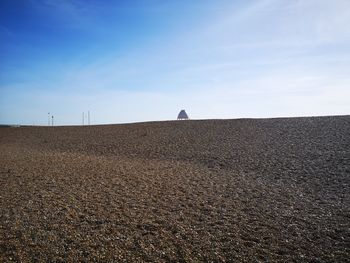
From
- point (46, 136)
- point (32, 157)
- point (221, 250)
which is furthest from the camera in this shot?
point (46, 136)

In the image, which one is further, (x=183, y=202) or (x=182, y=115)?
Answer: (x=182, y=115)

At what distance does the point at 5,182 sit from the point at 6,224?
11.9 feet

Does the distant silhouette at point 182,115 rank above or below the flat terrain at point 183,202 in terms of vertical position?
above

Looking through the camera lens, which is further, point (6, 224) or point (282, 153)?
point (282, 153)

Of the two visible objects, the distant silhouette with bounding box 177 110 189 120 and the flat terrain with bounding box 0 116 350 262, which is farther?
the distant silhouette with bounding box 177 110 189 120

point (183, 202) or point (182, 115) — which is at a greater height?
point (182, 115)

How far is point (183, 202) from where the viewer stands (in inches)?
284

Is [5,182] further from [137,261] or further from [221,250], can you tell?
[221,250]

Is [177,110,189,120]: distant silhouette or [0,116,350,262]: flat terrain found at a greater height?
[177,110,189,120]: distant silhouette

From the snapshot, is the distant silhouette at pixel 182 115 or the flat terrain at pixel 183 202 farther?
the distant silhouette at pixel 182 115

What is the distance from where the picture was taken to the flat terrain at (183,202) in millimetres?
4867

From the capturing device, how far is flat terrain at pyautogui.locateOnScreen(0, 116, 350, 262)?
4.87 m

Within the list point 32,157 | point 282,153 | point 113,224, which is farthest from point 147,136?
point 113,224

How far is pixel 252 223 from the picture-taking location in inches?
233
